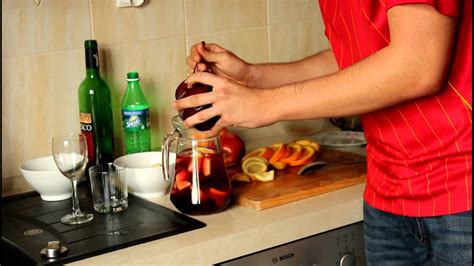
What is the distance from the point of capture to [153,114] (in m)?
2.13

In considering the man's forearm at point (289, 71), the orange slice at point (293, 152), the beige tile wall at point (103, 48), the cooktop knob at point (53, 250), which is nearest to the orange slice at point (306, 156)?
the orange slice at point (293, 152)

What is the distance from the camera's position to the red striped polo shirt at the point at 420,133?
1.42 m

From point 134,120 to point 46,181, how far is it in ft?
0.89

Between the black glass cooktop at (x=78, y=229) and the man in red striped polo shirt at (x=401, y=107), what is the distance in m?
0.25

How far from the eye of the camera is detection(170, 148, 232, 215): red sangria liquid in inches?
66.6

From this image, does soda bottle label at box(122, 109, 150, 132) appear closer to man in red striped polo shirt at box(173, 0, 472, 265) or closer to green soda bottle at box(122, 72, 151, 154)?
green soda bottle at box(122, 72, 151, 154)

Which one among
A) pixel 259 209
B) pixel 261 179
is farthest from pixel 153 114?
pixel 259 209

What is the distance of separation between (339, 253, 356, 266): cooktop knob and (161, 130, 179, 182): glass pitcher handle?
1.31 feet

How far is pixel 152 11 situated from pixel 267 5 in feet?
1.17

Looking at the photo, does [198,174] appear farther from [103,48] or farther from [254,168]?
[103,48]

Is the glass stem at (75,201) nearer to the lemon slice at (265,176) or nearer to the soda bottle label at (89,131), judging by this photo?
the soda bottle label at (89,131)

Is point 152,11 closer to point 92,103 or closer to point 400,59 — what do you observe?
point 92,103

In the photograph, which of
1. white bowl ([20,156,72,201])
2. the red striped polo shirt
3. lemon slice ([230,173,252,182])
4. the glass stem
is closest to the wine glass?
the glass stem

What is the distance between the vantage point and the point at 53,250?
149cm
